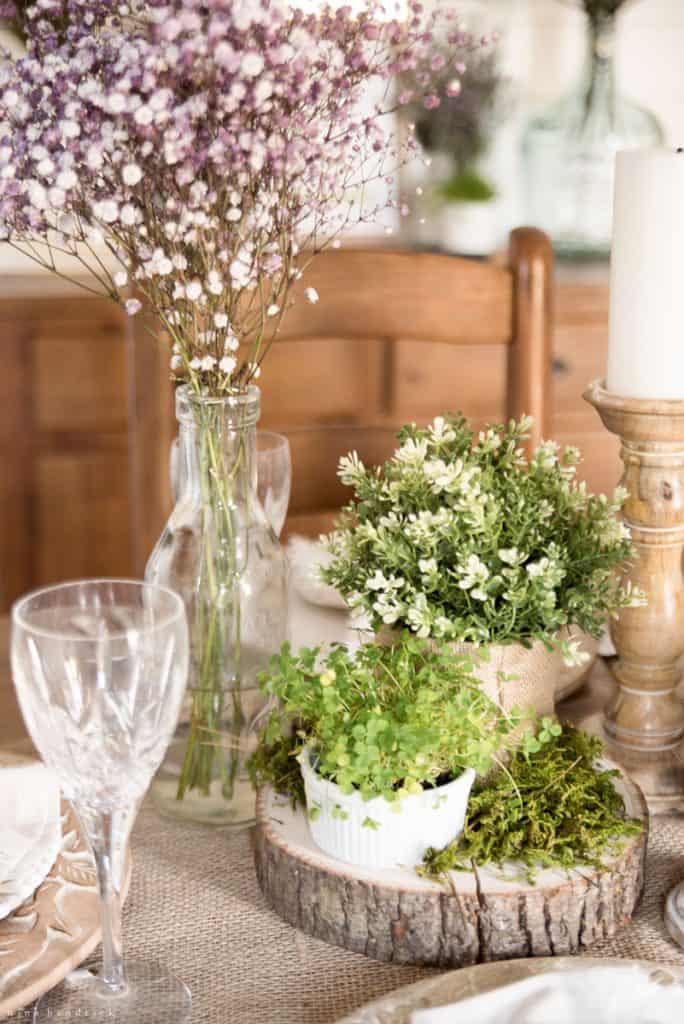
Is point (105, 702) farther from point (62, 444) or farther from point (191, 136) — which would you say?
point (62, 444)

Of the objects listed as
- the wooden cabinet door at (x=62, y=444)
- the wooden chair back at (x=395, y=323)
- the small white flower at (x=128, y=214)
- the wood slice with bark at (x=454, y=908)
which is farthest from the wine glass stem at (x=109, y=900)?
the wooden cabinet door at (x=62, y=444)

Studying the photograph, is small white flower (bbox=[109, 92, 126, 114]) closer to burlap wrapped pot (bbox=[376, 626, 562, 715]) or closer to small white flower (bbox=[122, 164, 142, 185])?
small white flower (bbox=[122, 164, 142, 185])

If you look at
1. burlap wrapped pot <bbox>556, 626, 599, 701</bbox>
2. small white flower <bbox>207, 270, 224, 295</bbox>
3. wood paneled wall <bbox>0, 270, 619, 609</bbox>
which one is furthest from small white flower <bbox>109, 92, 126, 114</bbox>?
wood paneled wall <bbox>0, 270, 619, 609</bbox>

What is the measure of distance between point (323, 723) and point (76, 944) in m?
0.18

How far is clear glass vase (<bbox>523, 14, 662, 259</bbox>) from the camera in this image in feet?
8.17

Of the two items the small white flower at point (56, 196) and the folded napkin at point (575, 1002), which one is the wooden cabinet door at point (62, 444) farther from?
the folded napkin at point (575, 1002)

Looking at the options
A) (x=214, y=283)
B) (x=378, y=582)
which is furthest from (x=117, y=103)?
(x=378, y=582)

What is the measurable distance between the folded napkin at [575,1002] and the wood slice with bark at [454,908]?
9 centimetres

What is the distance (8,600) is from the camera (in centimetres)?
278

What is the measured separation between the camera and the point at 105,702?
609mm

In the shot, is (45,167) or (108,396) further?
(108,396)

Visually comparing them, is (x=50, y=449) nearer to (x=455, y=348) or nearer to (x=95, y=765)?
(x=455, y=348)

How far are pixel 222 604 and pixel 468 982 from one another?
318 mm

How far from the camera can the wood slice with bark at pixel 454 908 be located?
0.69 metres
